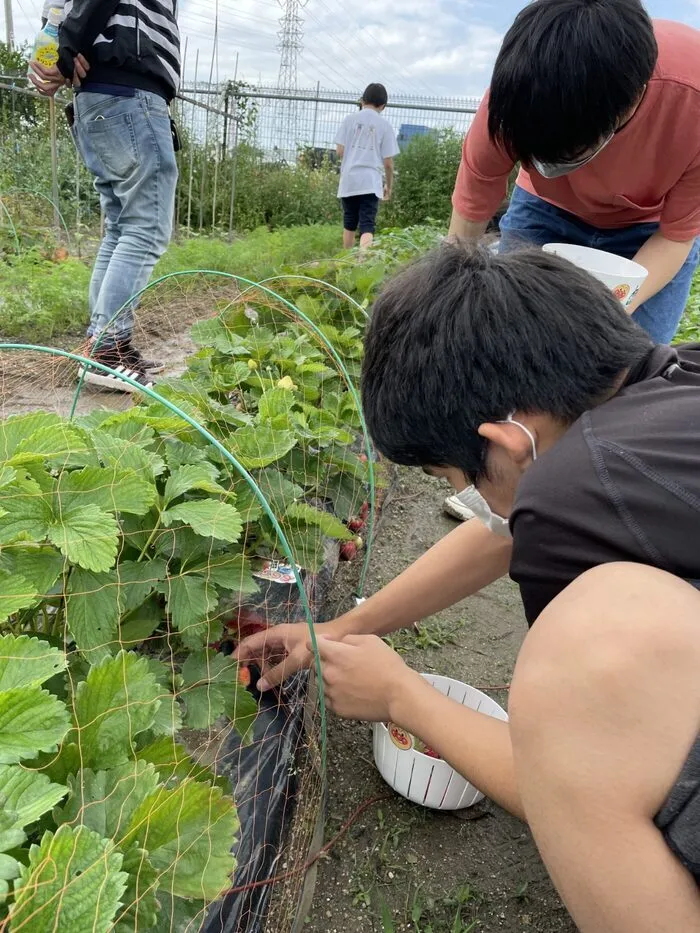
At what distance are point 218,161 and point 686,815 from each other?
836 cm

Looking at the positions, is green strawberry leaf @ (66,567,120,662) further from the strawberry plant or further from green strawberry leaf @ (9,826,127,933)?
green strawberry leaf @ (9,826,127,933)

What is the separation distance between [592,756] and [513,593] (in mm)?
1491

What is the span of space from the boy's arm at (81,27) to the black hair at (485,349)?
1.91m

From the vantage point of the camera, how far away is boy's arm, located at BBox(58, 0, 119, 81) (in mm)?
2129

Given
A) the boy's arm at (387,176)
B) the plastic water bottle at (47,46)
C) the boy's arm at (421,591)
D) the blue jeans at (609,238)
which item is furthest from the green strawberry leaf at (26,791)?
the boy's arm at (387,176)

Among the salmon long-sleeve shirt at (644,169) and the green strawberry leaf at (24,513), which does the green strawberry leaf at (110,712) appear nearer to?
the green strawberry leaf at (24,513)

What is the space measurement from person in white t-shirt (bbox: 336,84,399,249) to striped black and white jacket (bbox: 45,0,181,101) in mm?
3001

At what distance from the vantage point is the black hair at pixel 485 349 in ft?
2.71

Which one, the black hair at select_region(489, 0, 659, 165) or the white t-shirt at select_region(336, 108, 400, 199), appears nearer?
the black hair at select_region(489, 0, 659, 165)

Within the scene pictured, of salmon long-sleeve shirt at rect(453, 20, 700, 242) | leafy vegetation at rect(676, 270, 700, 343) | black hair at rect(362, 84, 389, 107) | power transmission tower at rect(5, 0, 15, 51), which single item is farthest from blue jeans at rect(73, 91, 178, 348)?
power transmission tower at rect(5, 0, 15, 51)

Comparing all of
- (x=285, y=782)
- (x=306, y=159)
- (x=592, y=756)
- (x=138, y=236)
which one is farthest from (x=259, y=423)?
(x=306, y=159)

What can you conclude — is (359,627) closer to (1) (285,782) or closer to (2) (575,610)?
(1) (285,782)

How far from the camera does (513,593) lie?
83.0 inches

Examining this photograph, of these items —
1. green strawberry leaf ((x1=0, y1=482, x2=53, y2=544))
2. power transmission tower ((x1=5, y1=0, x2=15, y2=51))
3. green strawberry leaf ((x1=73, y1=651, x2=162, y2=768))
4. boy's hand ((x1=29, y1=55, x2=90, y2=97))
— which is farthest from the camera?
power transmission tower ((x1=5, y1=0, x2=15, y2=51))
